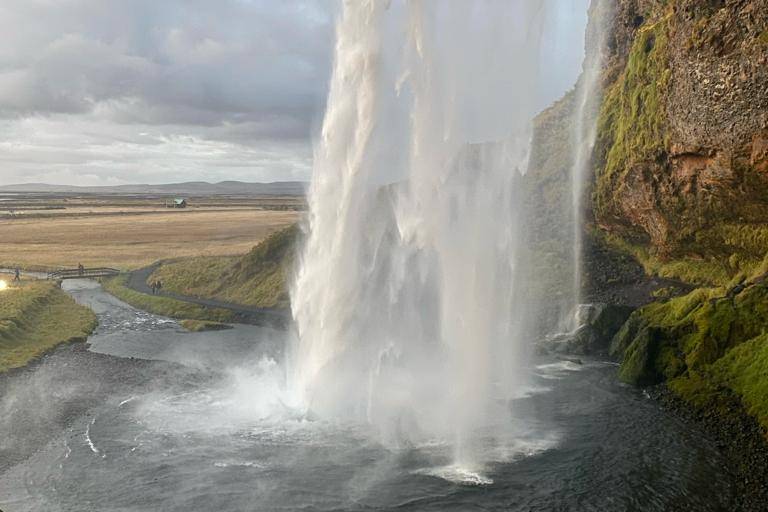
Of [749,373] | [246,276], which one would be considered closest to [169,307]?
[246,276]

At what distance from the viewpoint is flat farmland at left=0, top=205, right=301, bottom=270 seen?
97438 mm

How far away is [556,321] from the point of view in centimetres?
5294

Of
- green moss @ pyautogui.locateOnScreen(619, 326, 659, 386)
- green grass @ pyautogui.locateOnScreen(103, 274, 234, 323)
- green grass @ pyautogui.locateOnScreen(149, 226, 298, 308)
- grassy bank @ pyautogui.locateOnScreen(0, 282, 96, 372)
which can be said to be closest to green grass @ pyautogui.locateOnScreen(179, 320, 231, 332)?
green grass @ pyautogui.locateOnScreen(103, 274, 234, 323)

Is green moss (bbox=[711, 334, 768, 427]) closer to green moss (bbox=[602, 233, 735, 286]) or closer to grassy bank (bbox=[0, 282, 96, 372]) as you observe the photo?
green moss (bbox=[602, 233, 735, 286])

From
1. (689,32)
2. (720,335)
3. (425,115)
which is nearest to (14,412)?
(425,115)

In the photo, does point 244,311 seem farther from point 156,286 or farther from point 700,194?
point 700,194

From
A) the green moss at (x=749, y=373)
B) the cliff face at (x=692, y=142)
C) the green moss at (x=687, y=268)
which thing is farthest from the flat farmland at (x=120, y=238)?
the green moss at (x=749, y=373)

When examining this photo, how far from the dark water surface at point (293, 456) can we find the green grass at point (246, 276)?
28207mm

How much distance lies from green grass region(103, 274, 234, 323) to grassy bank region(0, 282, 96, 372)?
20.4 ft

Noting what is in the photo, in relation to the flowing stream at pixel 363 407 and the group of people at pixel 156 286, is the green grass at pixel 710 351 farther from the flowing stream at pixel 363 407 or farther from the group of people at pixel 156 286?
the group of people at pixel 156 286

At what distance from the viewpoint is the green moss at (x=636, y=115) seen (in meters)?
51.4

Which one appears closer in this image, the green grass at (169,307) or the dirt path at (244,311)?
the dirt path at (244,311)

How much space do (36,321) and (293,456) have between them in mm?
37721

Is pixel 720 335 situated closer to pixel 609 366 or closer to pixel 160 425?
pixel 609 366
